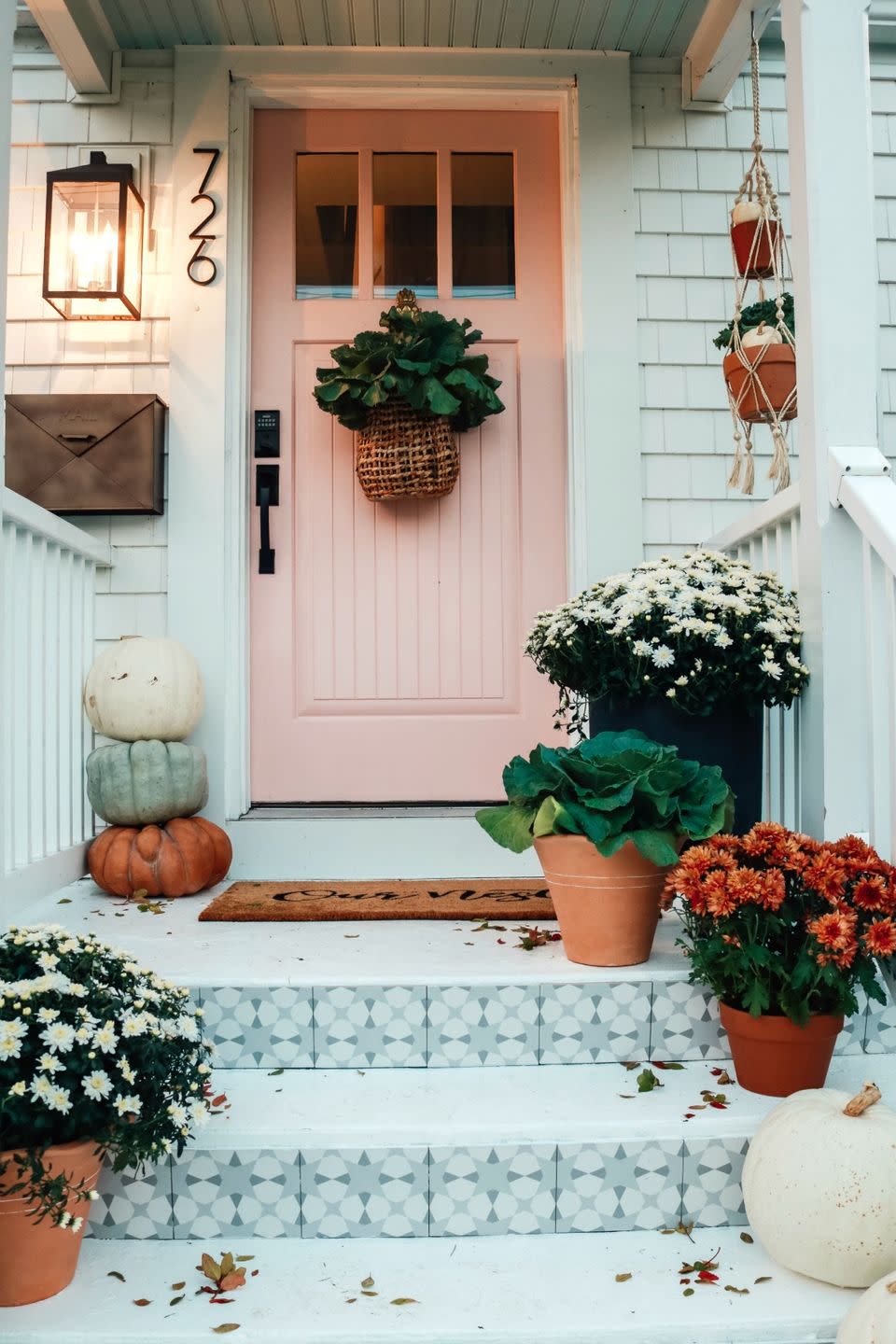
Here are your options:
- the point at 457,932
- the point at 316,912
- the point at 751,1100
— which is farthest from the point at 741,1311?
the point at 316,912

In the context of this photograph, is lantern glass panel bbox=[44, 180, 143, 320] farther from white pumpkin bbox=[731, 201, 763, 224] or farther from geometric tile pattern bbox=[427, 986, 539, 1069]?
geometric tile pattern bbox=[427, 986, 539, 1069]

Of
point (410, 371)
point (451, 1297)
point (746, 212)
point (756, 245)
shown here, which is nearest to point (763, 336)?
point (756, 245)

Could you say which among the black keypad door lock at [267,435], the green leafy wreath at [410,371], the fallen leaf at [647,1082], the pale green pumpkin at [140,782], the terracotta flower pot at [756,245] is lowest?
the fallen leaf at [647,1082]

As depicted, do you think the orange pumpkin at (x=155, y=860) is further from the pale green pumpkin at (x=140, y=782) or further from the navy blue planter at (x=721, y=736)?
the navy blue planter at (x=721, y=736)

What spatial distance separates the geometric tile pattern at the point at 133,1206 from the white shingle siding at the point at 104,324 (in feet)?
5.54

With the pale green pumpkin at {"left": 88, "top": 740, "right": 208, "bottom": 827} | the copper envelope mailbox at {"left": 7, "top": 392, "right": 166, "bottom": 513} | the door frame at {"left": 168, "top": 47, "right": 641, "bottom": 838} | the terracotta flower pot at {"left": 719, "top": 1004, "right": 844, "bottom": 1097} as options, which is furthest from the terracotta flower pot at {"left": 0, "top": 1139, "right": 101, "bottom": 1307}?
the copper envelope mailbox at {"left": 7, "top": 392, "right": 166, "bottom": 513}

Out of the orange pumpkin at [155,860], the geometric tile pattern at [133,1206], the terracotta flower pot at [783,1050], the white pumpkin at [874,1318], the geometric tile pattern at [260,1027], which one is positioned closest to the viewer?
the white pumpkin at [874,1318]

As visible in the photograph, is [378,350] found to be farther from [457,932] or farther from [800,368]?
[457,932]

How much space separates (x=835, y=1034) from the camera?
1716 mm

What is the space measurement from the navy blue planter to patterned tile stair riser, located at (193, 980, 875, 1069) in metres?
0.59

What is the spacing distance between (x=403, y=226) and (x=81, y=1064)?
2.56 metres

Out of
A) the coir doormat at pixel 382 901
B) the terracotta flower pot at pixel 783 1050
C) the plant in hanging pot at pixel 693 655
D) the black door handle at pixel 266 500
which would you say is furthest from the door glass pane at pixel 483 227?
the terracotta flower pot at pixel 783 1050

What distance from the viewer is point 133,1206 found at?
5.23ft

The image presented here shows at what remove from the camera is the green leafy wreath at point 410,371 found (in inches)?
111
